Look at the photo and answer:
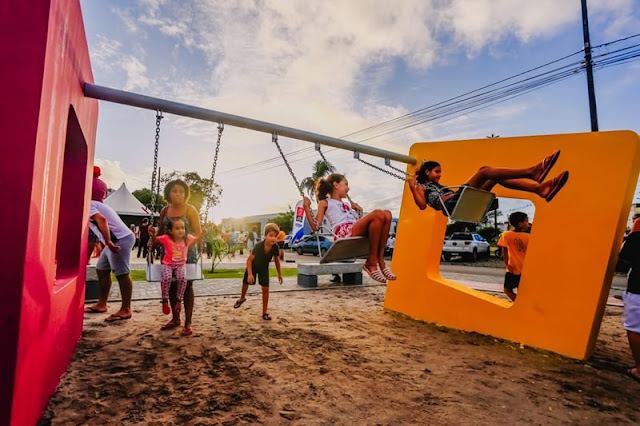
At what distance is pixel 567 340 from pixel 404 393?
2510 millimetres

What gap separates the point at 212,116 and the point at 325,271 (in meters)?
6.00

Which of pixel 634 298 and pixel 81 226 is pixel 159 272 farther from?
pixel 634 298

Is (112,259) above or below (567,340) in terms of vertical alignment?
above

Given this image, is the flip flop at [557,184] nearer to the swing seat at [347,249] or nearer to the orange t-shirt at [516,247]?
the orange t-shirt at [516,247]


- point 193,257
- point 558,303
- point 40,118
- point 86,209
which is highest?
point 40,118

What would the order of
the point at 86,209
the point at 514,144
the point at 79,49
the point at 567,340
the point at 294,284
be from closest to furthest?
the point at 79,49, the point at 86,209, the point at 567,340, the point at 514,144, the point at 294,284

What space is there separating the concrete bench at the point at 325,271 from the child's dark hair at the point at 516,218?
412 centimetres

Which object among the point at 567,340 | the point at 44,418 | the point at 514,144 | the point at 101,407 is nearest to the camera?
the point at 44,418

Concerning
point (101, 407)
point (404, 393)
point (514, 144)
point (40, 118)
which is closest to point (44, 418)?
point (101, 407)

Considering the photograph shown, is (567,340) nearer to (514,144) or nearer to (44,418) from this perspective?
(514,144)

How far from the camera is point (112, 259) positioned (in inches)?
188

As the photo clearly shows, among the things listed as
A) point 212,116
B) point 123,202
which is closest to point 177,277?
point 212,116

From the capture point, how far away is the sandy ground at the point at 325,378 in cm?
264

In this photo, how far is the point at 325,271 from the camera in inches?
369
